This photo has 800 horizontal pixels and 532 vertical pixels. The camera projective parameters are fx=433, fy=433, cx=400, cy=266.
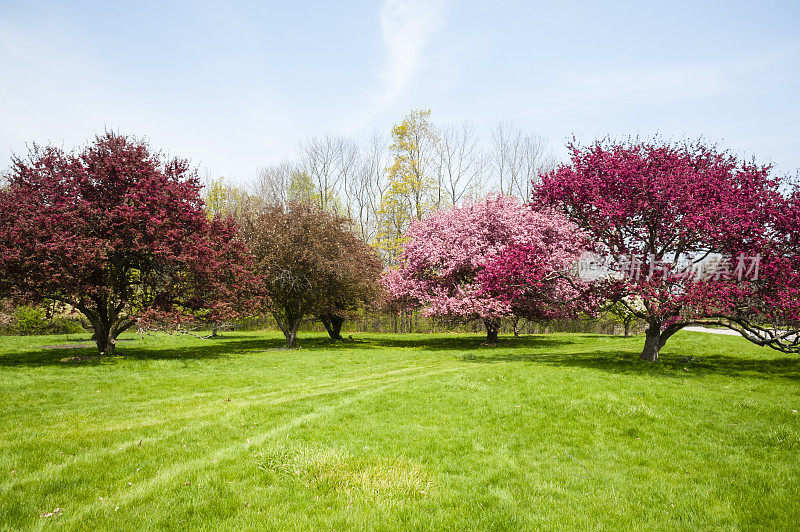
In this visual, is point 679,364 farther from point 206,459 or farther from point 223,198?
point 223,198

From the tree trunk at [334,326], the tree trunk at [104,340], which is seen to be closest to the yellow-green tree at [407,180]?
the tree trunk at [334,326]

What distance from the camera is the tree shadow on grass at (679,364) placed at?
14.0 metres

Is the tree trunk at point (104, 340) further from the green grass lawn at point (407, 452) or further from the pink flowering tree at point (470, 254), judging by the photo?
the pink flowering tree at point (470, 254)

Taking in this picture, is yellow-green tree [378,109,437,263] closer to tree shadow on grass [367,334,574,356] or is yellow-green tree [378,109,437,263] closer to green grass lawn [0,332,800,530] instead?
tree shadow on grass [367,334,574,356]

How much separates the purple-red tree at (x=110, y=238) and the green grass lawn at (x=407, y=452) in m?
5.17

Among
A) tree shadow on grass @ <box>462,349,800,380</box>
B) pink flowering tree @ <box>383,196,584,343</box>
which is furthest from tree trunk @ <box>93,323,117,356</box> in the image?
tree shadow on grass @ <box>462,349,800,380</box>

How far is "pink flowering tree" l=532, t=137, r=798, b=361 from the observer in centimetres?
1366

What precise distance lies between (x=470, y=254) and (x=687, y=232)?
39.1ft

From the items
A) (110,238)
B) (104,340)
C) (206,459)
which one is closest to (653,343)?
(206,459)

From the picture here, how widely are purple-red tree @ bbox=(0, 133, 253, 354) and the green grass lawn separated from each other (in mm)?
5166

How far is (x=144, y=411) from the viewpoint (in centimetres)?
975

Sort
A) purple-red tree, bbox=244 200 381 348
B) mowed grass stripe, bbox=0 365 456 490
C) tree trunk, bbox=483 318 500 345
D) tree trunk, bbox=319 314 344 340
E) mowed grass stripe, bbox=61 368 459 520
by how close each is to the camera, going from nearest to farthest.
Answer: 1. mowed grass stripe, bbox=61 368 459 520
2. mowed grass stripe, bbox=0 365 456 490
3. purple-red tree, bbox=244 200 381 348
4. tree trunk, bbox=483 318 500 345
5. tree trunk, bbox=319 314 344 340

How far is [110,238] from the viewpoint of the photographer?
1802 cm

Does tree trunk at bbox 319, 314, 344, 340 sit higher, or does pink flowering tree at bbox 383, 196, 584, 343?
pink flowering tree at bbox 383, 196, 584, 343
